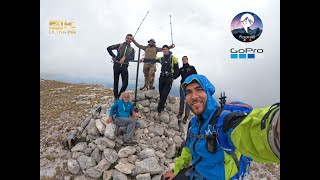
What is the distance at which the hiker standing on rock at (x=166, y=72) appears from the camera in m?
4.13

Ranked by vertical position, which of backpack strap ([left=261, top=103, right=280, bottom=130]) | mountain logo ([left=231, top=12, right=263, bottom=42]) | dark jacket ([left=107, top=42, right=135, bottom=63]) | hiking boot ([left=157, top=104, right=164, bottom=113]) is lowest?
hiking boot ([left=157, top=104, right=164, bottom=113])

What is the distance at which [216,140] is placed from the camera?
2020mm

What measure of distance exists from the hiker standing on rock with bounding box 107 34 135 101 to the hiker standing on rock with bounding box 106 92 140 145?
207 millimetres

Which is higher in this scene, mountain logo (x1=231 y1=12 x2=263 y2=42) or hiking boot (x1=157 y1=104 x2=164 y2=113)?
mountain logo (x1=231 y1=12 x2=263 y2=42)

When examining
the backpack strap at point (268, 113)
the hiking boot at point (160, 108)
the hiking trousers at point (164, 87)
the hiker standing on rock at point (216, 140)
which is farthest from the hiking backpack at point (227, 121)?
the hiking boot at point (160, 108)

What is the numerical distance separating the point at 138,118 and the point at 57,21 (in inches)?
75.1

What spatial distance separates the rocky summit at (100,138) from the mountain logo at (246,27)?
1605mm

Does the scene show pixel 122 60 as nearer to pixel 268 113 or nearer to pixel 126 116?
pixel 126 116

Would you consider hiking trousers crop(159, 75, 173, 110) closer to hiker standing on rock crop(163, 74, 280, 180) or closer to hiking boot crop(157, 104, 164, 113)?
hiking boot crop(157, 104, 164, 113)

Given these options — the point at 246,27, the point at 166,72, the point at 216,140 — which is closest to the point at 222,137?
the point at 216,140

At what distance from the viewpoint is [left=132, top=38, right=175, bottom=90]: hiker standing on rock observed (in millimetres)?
4117

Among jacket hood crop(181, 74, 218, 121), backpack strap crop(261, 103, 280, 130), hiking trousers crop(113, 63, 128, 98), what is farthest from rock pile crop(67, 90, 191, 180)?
backpack strap crop(261, 103, 280, 130)

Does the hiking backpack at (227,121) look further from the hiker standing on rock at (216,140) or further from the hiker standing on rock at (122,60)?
the hiker standing on rock at (122,60)

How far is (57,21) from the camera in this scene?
3.81 meters
